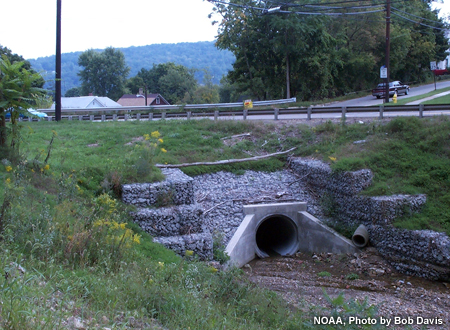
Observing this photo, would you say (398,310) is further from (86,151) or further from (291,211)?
(86,151)

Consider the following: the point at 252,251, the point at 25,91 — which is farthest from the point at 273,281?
the point at 25,91

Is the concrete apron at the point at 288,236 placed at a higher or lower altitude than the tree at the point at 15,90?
lower

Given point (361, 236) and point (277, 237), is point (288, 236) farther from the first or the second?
point (361, 236)

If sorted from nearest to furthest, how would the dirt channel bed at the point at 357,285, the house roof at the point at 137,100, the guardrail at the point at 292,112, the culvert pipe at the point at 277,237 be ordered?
1. the dirt channel bed at the point at 357,285
2. the culvert pipe at the point at 277,237
3. the guardrail at the point at 292,112
4. the house roof at the point at 137,100

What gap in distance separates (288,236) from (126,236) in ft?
34.9

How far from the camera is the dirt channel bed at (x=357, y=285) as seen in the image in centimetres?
991

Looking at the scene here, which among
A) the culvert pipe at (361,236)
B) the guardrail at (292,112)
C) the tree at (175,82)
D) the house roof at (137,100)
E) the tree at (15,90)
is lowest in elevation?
the culvert pipe at (361,236)

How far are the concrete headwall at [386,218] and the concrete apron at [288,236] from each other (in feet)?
3.15

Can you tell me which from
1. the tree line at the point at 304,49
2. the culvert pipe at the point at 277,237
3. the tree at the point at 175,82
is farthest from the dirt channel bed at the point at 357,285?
the tree at the point at 175,82

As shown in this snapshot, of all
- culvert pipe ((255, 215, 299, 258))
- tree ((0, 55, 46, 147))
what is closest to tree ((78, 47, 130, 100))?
culvert pipe ((255, 215, 299, 258))

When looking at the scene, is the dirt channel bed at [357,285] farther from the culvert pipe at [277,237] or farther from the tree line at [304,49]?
the tree line at [304,49]

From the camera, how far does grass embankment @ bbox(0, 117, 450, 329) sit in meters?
4.99

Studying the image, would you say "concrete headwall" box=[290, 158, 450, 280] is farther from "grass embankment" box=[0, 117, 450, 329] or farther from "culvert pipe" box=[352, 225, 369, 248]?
"grass embankment" box=[0, 117, 450, 329]

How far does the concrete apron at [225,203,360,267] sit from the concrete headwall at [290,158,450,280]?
96cm
